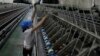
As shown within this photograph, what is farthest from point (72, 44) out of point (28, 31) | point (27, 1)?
point (27, 1)

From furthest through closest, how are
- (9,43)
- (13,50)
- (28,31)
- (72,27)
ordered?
1. (9,43)
2. (13,50)
3. (72,27)
4. (28,31)

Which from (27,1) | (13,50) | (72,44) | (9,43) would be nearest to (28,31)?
(72,44)

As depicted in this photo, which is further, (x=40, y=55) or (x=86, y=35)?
(x=40, y=55)

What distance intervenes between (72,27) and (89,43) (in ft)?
4.18

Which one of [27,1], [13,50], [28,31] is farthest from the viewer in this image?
[27,1]

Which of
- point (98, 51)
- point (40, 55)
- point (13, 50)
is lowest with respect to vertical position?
point (13, 50)

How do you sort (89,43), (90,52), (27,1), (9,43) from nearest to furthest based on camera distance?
(90,52), (89,43), (9,43), (27,1)

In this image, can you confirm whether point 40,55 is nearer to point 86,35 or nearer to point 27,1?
point 86,35

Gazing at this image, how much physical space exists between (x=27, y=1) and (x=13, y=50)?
126 feet

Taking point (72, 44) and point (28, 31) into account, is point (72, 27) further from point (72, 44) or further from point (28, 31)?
point (28, 31)

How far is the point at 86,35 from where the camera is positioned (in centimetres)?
360

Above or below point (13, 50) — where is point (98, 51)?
above

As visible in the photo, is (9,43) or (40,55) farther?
(9,43)

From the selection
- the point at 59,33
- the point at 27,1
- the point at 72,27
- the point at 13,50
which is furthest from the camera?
the point at 27,1
